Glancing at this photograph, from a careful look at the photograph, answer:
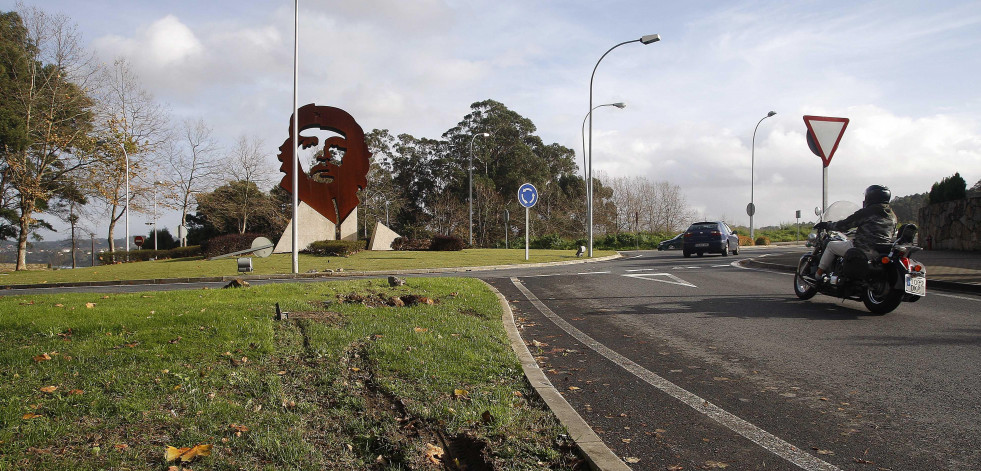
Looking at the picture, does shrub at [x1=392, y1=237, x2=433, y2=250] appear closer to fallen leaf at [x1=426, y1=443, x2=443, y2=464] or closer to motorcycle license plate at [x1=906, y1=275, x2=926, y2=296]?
motorcycle license plate at [x1=906, y1=275, x2=926, y2=296]

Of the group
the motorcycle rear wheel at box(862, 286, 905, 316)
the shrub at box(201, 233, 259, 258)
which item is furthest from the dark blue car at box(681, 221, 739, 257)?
the shrub at box(201, 233, 259, 258)

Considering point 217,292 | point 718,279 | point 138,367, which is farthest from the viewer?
point 718,279

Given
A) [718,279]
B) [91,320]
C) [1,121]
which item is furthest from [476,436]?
Result: [1,121]

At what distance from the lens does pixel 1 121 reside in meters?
30.9

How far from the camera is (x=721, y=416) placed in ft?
12.7

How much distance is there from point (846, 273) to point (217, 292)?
354 inches

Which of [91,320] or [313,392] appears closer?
[313,392]

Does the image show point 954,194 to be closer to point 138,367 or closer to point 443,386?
point 443,386

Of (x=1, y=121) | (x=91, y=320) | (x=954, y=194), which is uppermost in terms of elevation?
(x=1, y=121)

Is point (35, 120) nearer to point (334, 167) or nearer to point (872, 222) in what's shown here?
point (334, 167)

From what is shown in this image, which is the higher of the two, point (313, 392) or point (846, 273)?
point (846, 273)

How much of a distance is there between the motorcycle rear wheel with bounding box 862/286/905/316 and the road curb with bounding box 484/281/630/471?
4985 millimetres

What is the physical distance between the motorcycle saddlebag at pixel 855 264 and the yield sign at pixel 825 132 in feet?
7.47

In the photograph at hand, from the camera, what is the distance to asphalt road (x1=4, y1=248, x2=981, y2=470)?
3285 mm
